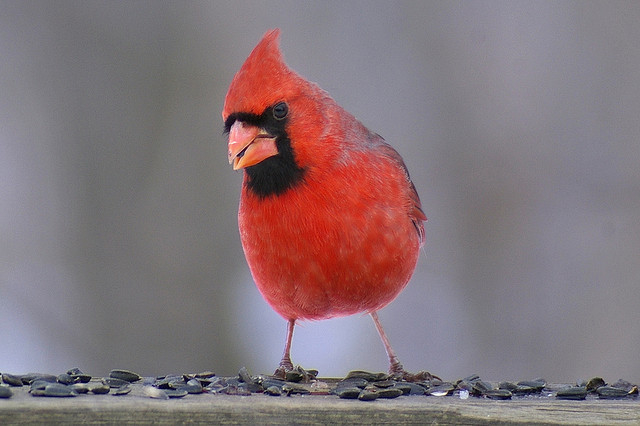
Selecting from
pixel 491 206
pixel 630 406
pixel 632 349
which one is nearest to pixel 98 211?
pixel 491 206

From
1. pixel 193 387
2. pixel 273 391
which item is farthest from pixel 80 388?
pixel 273 391

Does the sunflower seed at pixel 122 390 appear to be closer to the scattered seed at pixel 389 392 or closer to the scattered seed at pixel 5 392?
the scattered seed at pixel 5 392

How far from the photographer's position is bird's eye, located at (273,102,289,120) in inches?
112

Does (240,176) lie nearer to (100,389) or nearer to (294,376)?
(294,376)

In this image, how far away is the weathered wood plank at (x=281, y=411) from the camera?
2.01 metres

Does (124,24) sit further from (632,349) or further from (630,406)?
(630,406)

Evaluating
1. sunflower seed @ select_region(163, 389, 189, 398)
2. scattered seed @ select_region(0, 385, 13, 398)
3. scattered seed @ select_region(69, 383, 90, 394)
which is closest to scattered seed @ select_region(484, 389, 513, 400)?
sunflower seed @ select_region(163, 389, 189, 398)

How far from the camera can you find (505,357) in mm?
5074

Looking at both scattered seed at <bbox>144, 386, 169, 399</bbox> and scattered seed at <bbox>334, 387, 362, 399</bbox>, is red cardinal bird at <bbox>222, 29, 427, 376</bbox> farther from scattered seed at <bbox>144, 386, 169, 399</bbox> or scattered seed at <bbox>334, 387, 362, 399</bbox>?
scattered seed at <bbox>144, 386, 169, 399</bbox>

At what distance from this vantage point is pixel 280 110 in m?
2.86

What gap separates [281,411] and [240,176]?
307 cm

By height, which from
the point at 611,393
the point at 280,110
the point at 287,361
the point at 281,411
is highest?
the point at 280,110

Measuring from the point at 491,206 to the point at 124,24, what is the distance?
2.26 m

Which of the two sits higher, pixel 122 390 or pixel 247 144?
pixel 247 144
